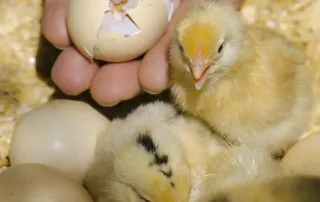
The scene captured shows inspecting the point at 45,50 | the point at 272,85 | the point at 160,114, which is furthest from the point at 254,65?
the point at 45,50

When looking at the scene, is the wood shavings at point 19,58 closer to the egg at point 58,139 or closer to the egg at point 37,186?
the egg at point 58,139

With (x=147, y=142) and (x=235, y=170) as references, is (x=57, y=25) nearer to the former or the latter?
(x=147, y=142)

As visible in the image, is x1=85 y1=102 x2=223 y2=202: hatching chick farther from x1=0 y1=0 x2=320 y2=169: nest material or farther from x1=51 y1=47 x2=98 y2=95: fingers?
x1=0 y1=0 x2=320 y2=169: nest material

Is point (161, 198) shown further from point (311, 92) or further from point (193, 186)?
point (311, 92)

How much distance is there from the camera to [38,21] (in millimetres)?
1793

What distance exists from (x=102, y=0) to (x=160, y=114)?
0.33 meters

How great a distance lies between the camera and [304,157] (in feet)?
4.60

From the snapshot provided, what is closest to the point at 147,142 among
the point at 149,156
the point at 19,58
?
the point at 149,156

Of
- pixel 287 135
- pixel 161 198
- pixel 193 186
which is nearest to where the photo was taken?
pixel 161 198

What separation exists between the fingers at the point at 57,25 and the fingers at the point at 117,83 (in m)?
0.14

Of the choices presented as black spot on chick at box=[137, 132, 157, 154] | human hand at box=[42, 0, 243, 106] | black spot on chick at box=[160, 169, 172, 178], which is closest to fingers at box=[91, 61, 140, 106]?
human hand at box=[42, 0, 243, 106]

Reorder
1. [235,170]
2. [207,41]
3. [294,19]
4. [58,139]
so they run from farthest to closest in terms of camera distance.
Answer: [294,19], [58,139], [235,170], [207,41]

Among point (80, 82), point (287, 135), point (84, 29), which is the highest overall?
point (84, 29)

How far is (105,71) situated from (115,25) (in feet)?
0.59
